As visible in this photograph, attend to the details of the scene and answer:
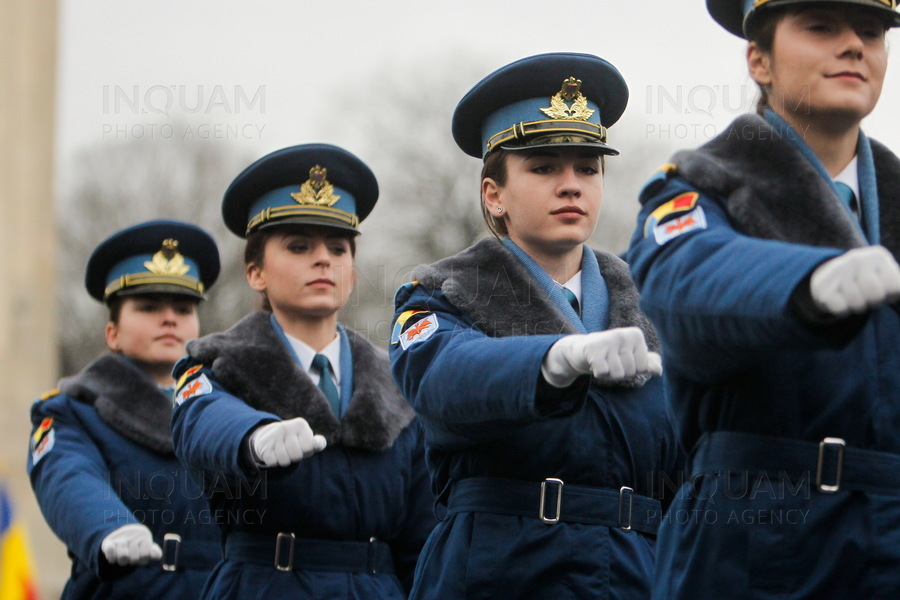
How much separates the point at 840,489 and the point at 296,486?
3.11 meters

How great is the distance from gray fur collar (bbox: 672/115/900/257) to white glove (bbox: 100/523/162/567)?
11.2ft

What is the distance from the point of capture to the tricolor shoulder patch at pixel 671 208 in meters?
3.60

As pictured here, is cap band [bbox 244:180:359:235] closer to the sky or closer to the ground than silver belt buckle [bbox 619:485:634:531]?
closer to the sky

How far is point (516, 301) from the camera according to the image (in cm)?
499

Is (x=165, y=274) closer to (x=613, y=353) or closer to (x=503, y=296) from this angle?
(x=503, y=296)

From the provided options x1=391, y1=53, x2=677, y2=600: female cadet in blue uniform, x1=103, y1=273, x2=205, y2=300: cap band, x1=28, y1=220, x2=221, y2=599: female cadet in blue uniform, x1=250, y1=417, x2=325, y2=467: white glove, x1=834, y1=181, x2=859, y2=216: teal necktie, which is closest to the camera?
x1=834, y1=181, x2=859, y2=216: teal necktie

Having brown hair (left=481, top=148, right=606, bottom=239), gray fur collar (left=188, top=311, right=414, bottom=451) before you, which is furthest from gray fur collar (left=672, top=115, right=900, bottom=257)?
gray fur collar (left=188, top=311, right=414, bottom=451)

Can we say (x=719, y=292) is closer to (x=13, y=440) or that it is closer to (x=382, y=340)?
(x=382, y=340)

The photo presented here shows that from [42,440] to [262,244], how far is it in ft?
5.14

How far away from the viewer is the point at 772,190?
3.62m

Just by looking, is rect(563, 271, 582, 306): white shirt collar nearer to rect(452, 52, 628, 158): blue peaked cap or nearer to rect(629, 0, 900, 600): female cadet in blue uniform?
rect(452, 52, 628, 158): blue peaked cap

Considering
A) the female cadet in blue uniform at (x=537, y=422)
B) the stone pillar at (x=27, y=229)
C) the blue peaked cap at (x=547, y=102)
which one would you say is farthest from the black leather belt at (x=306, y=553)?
the stone pillar at (x=27, y=229)

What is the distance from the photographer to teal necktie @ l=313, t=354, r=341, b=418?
652 cm

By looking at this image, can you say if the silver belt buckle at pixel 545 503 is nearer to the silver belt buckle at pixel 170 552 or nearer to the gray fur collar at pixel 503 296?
the gray fur collar at pixel 503 296
